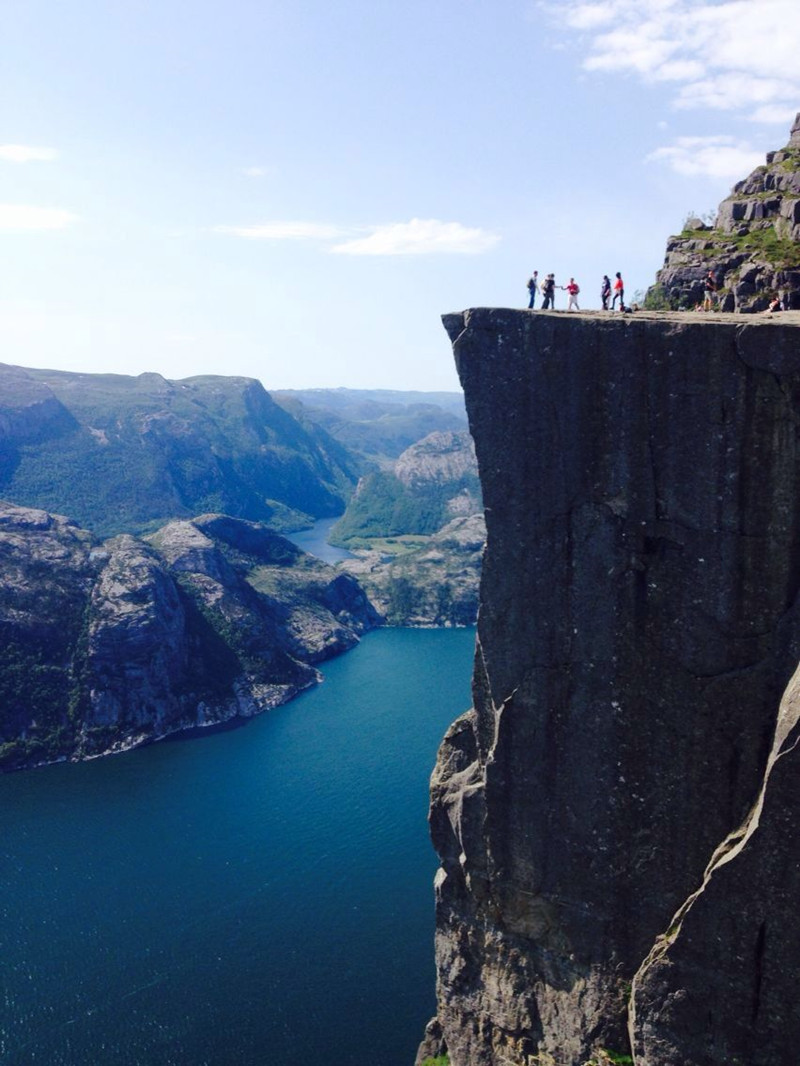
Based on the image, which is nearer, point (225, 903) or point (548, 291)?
point (548, 291)

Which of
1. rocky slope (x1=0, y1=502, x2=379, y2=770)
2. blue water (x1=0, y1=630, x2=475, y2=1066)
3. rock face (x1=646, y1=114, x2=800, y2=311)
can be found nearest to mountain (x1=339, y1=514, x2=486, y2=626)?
rocky slope (x1=0, y1=502, x2=379, y2=770)

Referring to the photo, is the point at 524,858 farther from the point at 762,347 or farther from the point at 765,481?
the point at 762,347

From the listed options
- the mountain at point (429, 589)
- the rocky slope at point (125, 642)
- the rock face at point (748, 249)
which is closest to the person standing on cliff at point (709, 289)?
the rock face at point (748, 249)

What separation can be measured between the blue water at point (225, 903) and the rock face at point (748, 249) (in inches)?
1613

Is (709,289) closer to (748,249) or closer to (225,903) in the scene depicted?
(748,249)

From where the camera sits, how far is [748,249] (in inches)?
1237

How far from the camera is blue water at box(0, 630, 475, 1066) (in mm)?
49250

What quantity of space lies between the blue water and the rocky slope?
769 cm

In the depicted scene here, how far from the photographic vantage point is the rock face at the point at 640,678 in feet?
64.4

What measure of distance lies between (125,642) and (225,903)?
199ft

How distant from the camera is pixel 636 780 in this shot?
22234 mm

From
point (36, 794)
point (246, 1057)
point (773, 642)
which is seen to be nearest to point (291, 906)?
point (246, 1057)

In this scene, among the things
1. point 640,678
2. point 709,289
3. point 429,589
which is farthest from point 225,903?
point 429,589

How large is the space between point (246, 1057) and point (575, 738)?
35.9 m
